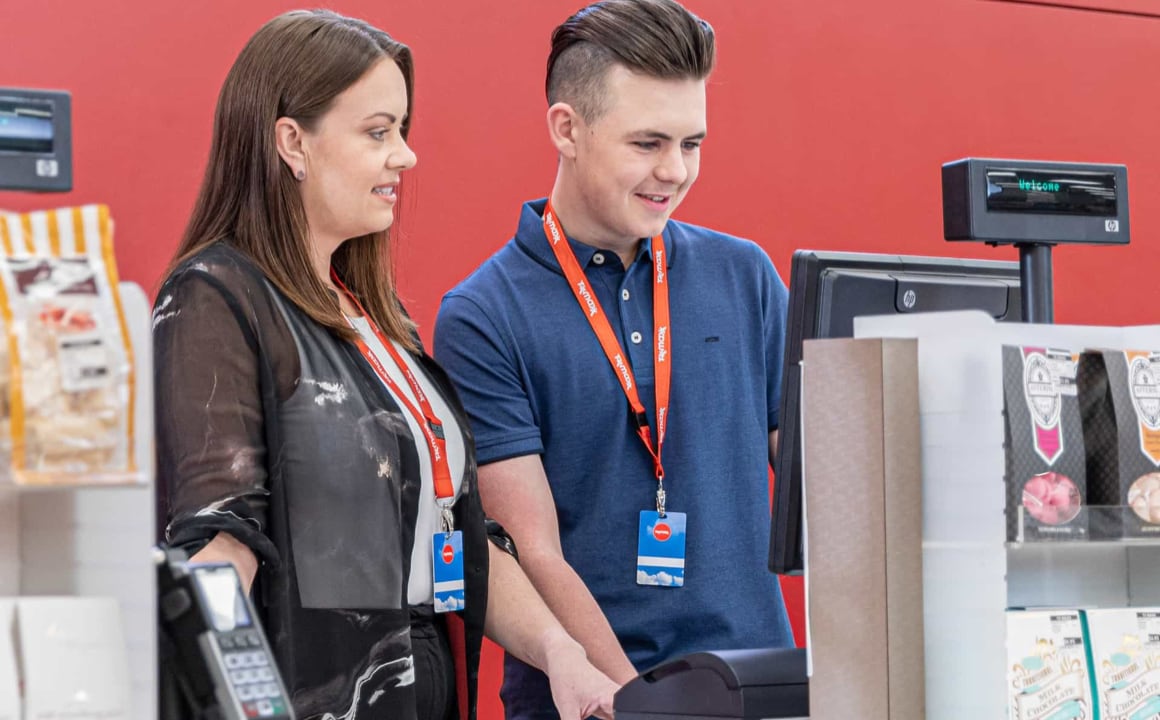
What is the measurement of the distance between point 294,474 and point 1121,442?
39.3 inches

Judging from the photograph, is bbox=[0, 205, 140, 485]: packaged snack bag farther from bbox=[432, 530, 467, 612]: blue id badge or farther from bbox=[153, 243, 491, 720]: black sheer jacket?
bbox=[432, 530, 467, 612]: blue id badge

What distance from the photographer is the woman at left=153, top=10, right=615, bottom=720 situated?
73.2 inches

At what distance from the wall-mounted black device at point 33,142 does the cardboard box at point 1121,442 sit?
109 centimetres

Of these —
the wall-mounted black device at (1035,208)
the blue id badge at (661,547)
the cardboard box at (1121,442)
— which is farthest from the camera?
the blue id badge at (661,547)

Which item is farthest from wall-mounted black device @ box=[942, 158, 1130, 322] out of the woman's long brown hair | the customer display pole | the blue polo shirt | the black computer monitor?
the woman's long brown hair

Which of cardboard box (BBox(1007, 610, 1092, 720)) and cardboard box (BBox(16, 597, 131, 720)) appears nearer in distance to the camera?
cardboard box (BBox(16, 597, 131, 720))

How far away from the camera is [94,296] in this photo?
1.11m

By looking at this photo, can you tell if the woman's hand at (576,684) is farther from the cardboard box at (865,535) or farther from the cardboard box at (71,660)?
the cardboard box at (71,660)

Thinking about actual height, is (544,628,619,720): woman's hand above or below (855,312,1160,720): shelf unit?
below

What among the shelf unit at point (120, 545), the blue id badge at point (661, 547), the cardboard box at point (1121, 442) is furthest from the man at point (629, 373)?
the shelf unit at point (120, 545)

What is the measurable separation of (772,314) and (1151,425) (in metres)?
1.03

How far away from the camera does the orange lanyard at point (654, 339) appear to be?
2438 mm

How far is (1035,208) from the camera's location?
6.06ft

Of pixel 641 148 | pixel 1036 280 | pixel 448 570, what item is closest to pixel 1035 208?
pixel 1036 280
